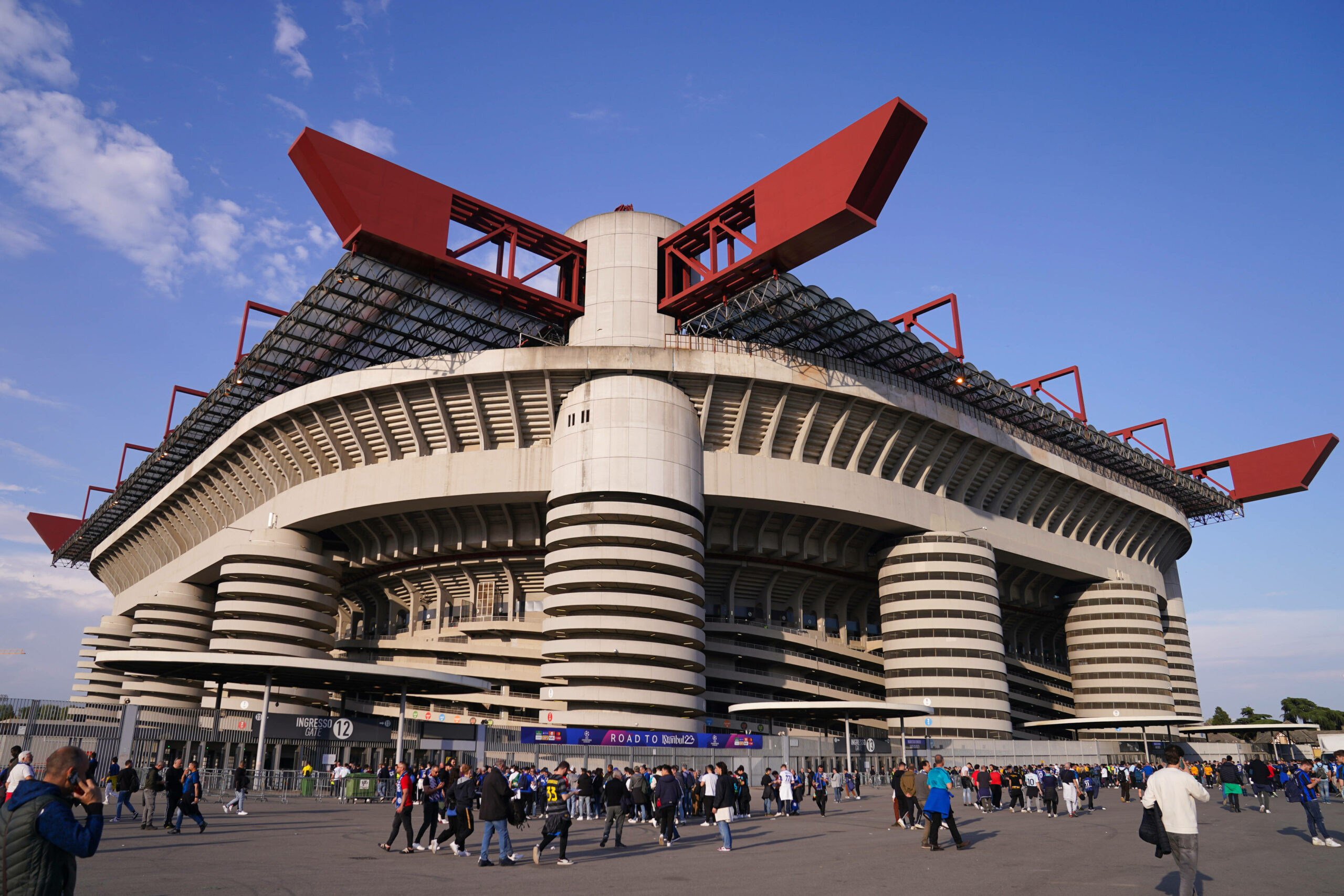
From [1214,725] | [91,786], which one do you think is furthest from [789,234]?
[1214,725]

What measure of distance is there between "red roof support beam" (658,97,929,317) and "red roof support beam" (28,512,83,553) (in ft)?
299

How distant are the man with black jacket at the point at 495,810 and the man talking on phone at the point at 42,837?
→ 975 cm

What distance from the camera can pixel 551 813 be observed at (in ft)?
50.6

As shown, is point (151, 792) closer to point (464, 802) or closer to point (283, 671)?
point (464, 802)

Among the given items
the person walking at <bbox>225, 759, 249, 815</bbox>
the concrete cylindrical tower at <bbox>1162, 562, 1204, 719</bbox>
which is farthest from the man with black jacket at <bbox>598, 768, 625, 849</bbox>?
the concrete cylindrical tower at <bbox>1162, 562, 1204, 719</bbox>

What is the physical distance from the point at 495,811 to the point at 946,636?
4252cm

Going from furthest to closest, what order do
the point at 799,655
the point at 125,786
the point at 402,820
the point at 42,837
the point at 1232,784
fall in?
the point at 799,655 < the point at 1232,784 < the point at 125,786 < the point at 402,820 < the point at 42,837

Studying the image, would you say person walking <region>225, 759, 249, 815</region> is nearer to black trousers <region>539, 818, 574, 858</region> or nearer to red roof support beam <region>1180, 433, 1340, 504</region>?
black trousers <region>539, 818, 574, 858</region>

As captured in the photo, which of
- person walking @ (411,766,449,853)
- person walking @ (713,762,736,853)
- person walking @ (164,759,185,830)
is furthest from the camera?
person walking @ (164,759,185,830)

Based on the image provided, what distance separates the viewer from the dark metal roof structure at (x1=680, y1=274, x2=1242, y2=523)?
44.9 meters

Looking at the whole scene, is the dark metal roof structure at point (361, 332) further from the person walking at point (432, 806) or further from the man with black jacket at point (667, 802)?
the man with black jacket at point (667, 802)

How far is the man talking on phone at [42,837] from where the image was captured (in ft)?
17.1

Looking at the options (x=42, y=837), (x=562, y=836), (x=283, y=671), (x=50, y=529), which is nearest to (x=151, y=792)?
(x=283, y=671)

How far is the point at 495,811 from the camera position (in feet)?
48.1
